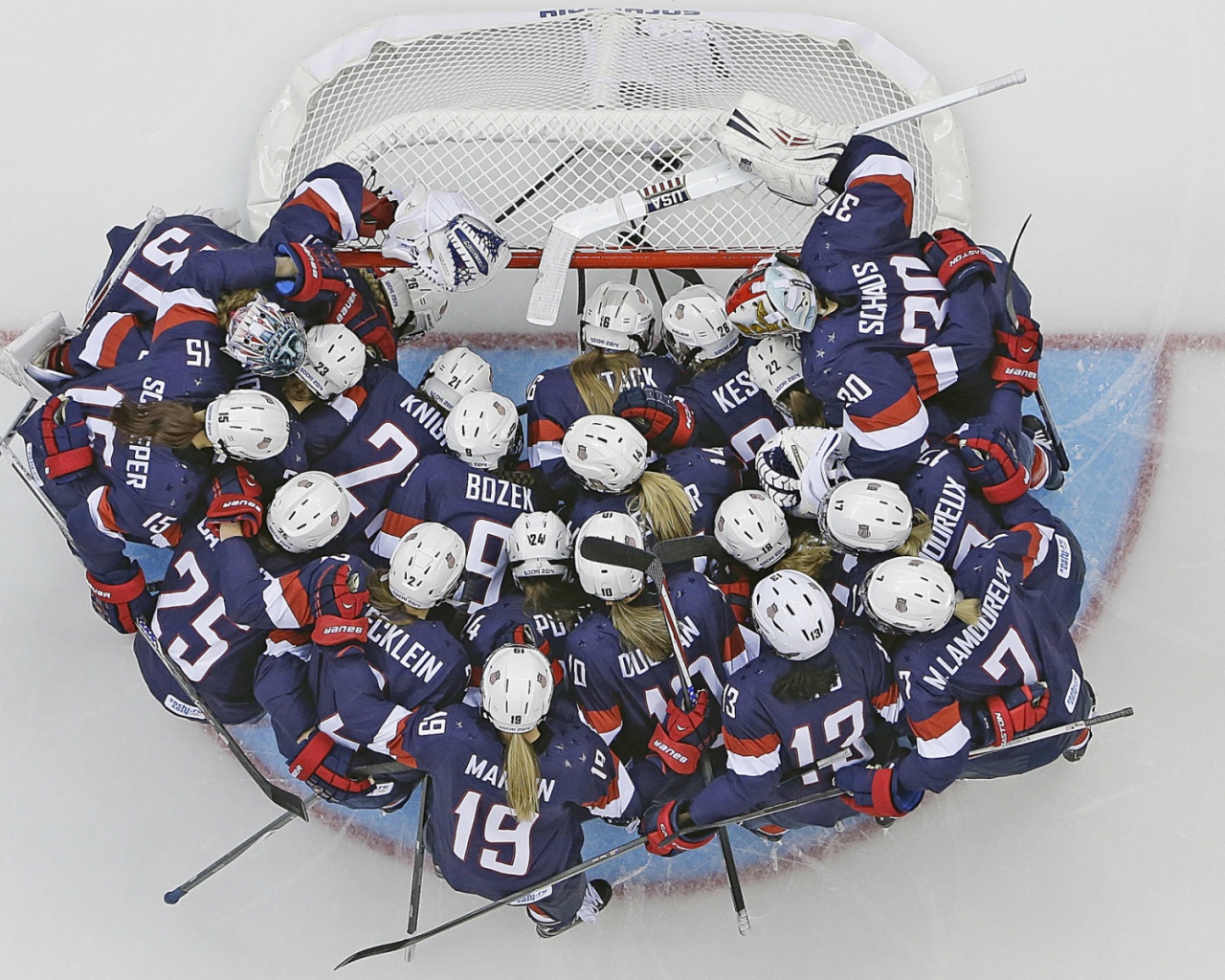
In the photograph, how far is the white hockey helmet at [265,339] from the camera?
307 centimetres

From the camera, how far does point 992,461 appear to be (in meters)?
3.27

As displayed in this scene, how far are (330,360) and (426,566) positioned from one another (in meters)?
0.77

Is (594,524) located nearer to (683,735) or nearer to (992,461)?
(683,735)

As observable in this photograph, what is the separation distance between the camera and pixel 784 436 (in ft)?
10.6

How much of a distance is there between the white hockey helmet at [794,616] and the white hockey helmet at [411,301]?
1627 millimetres

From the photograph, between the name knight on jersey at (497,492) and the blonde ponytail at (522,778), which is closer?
the blonde ponytail at (522,778)

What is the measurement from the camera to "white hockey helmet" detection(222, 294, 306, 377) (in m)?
3.07

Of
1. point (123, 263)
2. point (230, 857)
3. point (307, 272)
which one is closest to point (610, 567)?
point (307, 272)

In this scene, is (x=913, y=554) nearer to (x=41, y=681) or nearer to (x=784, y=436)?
(x=784, y=436)

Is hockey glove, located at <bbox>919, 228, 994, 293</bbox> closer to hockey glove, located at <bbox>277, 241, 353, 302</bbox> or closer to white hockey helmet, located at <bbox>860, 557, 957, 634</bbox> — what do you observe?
white hockey helmet, located at <bbox>860, 557, 957, 634</bbox>

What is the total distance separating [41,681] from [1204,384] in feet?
15.3

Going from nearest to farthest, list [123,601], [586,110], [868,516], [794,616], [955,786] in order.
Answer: [794,616] < [868,516] < [123,601] < [586,110] < [955,786]

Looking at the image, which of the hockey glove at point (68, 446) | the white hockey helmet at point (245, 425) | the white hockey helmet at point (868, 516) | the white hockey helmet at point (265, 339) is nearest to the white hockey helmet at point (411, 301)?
the white hockey helmet at point (265, 339)

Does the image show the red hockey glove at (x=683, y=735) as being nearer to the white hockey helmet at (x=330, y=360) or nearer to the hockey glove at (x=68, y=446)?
the white hockey helmet at (x=330, y=360)
